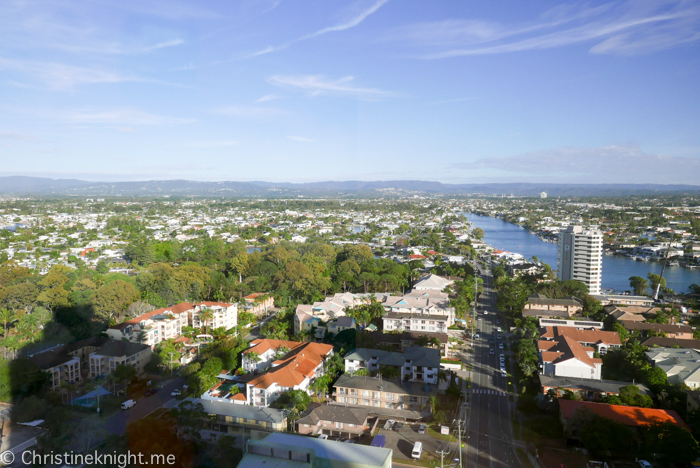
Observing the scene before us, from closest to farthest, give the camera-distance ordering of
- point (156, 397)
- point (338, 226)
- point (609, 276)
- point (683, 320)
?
point (156, 397) → point (683, 320) → point (609, 276) → point (338, 226)

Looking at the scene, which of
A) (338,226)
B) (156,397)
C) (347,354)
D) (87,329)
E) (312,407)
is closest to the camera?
(312,407)

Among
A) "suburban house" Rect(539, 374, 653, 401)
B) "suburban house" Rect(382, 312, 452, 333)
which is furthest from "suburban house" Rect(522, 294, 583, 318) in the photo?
"suburban house" Rect(539, 374, 653, 401)

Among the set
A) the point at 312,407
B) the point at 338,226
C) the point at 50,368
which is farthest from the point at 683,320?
the point at 338,226

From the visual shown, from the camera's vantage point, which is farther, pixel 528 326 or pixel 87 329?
pixel 528 326

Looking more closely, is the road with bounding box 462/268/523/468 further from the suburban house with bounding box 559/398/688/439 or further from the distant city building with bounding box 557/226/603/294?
the distant city building with bounding box 557/226/603/294

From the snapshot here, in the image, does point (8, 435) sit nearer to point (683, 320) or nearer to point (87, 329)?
point (87, 329)

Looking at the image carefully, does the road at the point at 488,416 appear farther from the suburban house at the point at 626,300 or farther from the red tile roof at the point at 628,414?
the suburban house at the point at 626,300

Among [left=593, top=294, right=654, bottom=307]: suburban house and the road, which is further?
[left=593, top=294, right=654, bottom=307]: suburban house
